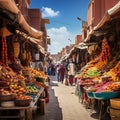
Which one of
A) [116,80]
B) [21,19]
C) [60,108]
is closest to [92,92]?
[116,80]

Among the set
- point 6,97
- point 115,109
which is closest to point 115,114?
point 115,109

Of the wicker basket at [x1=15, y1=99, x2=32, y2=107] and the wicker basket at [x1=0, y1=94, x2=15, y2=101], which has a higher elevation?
the wicker basket at [x1=0, y1=94, x2=15, y2=101]

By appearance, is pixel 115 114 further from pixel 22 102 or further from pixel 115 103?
pixel 22 102

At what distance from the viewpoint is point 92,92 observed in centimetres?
974

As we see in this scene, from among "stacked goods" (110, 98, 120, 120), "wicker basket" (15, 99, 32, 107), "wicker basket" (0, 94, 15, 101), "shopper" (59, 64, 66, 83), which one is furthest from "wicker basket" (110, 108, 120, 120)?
"shopper" (59, 64, 66, 83)

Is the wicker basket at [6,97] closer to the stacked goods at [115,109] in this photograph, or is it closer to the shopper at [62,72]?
the stacked goods at [115,109]

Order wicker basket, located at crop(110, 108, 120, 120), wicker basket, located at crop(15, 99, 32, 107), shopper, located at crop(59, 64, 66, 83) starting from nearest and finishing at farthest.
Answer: wicker basket, located at crop(15, 99, 32, 107)
wicker basket, located at crop(110, 108, 120, 120)
shopper, located at crop(59, 64, 66, 83)

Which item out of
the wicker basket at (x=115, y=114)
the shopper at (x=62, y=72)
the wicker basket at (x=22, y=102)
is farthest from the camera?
the shopper at (x=62, y=72)

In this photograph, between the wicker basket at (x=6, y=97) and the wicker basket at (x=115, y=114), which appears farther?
the wicker basket at (x=115, y=114)

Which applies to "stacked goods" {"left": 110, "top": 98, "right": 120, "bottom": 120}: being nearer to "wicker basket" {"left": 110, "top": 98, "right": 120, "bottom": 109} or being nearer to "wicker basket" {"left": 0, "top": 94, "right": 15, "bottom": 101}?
"wicker basket" {"left": 110, "top": 98, "right": 120, "bottom": 109}

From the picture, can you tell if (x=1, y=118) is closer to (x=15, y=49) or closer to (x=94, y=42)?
(x=15, y=49)

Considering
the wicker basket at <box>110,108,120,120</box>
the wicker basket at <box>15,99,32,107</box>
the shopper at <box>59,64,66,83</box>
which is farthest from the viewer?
the shopper at <box>59,64,66,83</box>

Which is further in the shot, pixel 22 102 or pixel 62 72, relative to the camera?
pixel 62 72

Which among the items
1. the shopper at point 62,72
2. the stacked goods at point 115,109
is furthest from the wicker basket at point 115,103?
the shopper at point 62,72
